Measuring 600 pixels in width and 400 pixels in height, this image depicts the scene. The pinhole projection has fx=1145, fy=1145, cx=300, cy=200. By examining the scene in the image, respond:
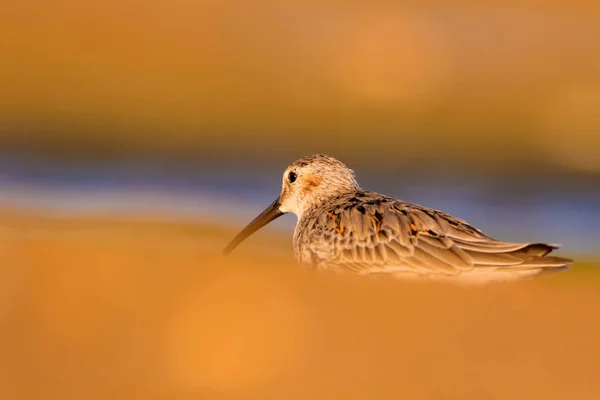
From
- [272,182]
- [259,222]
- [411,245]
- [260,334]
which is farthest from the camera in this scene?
[272,182]

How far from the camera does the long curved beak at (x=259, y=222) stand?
9172 mm

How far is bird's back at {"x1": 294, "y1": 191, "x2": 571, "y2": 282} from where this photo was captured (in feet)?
22.6

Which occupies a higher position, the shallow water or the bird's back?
the shallow water

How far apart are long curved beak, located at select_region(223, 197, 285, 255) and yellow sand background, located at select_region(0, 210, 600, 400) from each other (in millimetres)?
2802

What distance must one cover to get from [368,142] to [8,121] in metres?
A: 4.27

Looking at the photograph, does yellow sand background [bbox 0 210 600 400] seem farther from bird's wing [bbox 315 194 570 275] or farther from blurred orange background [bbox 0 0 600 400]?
bird's wing [bbox 315 194 570 275]

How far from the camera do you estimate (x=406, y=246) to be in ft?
23.8

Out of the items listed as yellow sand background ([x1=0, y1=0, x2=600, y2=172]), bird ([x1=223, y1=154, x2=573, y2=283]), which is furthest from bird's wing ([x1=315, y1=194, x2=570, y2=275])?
yellow sand background ([x1=0, y1=0, x2=600, y2=172])

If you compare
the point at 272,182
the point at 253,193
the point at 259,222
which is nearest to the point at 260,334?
the point at 259,222

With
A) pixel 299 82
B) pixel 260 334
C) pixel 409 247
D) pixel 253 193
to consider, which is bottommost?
pixel 260 334

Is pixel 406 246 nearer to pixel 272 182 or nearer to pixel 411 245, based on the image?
pixel 411 245

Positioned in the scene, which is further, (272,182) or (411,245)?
(272,182)

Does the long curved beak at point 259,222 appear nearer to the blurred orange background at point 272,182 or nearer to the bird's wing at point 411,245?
the blurred orange background at point 272,182

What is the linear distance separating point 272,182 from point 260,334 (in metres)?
6.79
